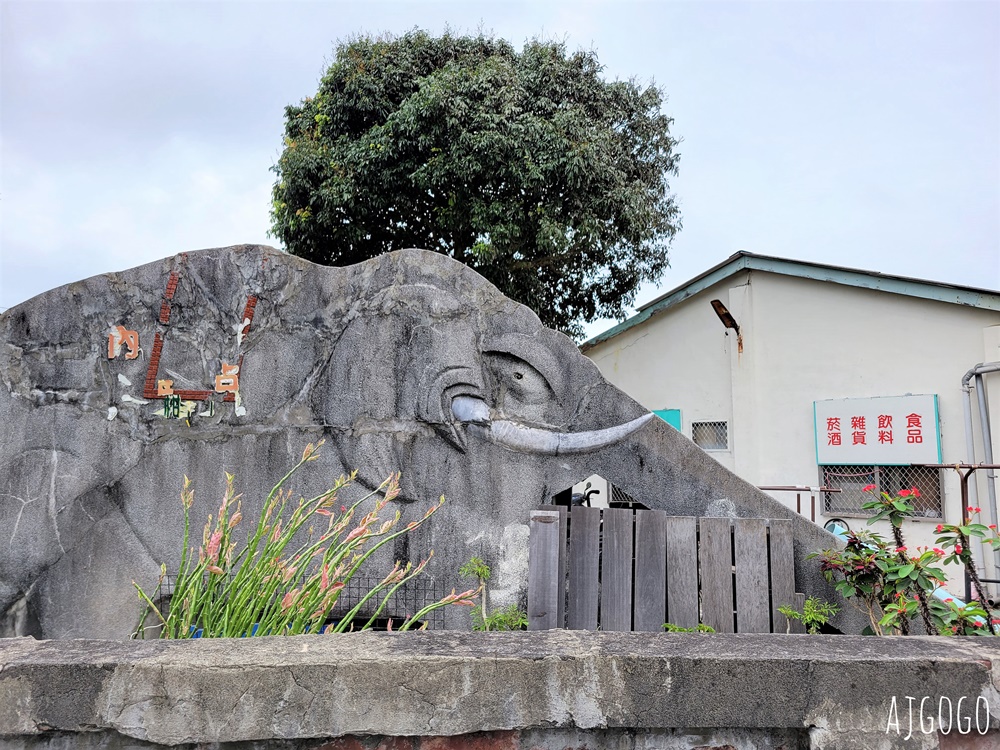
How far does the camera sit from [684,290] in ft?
33.4

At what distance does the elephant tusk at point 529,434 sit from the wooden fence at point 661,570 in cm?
49

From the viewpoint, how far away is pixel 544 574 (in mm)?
3396

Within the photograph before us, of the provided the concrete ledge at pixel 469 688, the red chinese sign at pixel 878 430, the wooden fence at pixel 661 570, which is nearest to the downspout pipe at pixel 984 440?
the red chinese sign at pixel 878 430

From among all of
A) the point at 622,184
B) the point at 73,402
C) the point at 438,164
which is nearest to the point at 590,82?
the point at 622,184

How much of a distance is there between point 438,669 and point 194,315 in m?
2.83

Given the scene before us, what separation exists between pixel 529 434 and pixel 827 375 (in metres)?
6.38

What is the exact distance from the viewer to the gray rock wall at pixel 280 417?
12.0 ft

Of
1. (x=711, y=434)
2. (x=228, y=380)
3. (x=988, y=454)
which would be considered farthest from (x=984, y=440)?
(x=228, y=380)

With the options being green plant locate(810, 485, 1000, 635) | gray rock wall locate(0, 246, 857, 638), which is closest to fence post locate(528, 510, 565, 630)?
gray rock wall locate(0, 246, 857, 638)

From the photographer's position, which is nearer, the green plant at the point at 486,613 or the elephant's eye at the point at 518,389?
the green plant at the point at 486,613

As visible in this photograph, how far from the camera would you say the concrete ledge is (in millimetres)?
1771

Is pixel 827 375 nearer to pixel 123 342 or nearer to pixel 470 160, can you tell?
pixel 470 160

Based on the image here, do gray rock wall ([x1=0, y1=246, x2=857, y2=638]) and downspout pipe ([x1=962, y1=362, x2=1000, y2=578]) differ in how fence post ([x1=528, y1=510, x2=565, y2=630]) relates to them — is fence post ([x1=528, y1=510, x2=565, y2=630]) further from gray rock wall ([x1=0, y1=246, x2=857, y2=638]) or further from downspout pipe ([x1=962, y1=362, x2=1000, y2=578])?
downspout pipe ([x1=962, y1=362, x2=1000, y2=578])

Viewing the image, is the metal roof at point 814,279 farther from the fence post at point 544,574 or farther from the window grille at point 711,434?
the fence post at point 544,574
